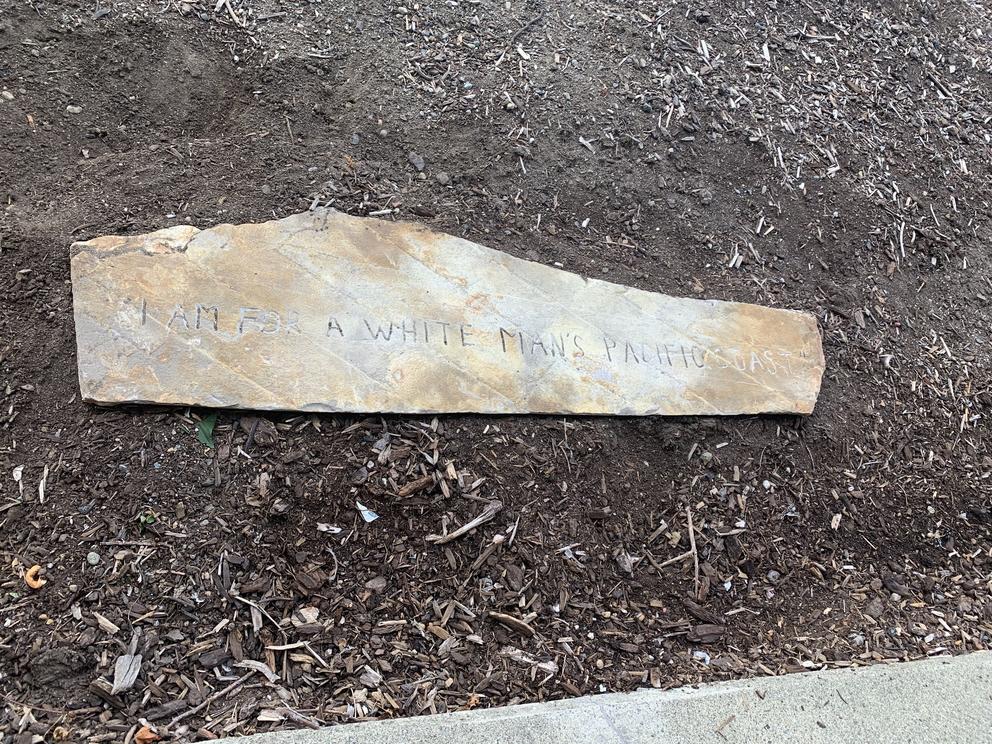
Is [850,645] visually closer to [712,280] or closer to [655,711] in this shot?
[655,711]

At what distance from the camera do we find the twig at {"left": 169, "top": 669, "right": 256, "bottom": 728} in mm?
1775

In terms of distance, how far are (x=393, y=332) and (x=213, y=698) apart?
3.76 ft

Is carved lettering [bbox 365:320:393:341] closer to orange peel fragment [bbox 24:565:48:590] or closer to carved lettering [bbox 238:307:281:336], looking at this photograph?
carved lettering [bbox 238:307:281:336]

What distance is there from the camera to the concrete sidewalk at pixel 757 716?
1647mm

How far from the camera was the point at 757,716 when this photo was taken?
1796 mm

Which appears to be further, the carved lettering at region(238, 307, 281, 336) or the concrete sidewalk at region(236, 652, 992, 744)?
the carved lettering at region(238, 307, 281, 336)

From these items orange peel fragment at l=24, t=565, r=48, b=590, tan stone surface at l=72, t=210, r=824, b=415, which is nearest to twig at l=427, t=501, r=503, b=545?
tan stone surface at l=72, t=210, r=824, b=415

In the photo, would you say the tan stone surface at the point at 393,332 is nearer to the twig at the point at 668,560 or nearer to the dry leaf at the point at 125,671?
the twig at the point at 668,560

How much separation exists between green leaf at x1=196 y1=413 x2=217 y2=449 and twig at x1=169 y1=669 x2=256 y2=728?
65 centimetres

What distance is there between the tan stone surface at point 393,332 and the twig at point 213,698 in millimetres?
742

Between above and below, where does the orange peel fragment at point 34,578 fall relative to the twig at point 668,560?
below

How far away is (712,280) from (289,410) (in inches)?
68.7

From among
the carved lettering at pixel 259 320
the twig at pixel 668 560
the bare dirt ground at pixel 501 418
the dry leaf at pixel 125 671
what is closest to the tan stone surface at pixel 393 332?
the carved lettering at pixel 259 320

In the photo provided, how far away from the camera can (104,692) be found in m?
1.78
